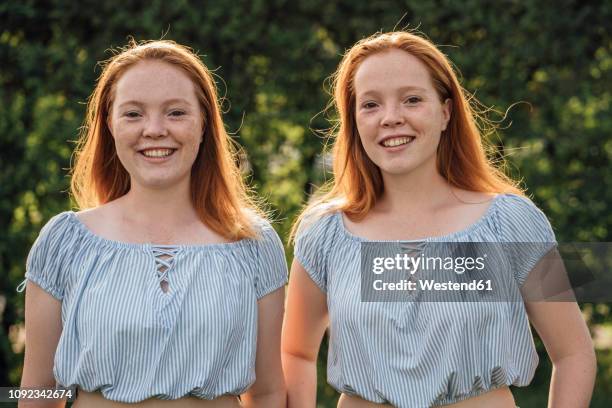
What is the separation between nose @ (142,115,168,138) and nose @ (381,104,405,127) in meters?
0.70

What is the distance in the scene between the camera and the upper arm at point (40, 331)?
3.04 m

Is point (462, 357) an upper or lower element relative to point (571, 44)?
lower

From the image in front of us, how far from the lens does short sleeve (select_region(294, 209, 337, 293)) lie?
325 cm

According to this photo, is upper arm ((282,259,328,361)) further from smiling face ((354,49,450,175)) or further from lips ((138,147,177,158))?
lips ((138,147,177,158))

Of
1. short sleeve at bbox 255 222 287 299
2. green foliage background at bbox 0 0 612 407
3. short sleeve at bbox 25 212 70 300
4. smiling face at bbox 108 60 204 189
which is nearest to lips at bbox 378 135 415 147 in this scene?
short sleeve at bbox 255 222 287 299

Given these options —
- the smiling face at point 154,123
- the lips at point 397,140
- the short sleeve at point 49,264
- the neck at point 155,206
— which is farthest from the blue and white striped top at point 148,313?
the lips at point 397,140

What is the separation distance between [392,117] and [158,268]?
88cm

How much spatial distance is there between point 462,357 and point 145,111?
1.25m

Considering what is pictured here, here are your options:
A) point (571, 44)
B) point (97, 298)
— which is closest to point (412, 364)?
point (97, 298)

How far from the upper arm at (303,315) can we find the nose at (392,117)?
0.59 m

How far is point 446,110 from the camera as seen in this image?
325 centimetres

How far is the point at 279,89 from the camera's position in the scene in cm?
562

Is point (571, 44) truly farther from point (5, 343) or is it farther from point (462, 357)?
point (5, 343)

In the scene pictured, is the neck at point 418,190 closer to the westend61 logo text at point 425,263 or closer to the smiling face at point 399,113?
the smiling face at point 399,113
